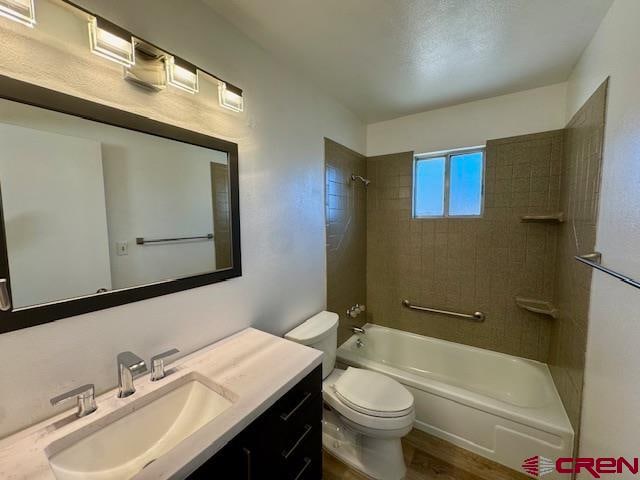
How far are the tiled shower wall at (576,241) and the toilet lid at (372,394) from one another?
0.92m

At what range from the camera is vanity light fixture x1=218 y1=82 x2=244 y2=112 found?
126 centimetres

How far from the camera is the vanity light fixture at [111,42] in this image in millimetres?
848

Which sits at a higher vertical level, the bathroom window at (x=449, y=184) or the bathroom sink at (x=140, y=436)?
the bathroom window at (x=449, y=184)

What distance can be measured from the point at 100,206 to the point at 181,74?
62cm

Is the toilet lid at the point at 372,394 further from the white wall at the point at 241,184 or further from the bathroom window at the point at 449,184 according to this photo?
the bathroom window at the point at 449,184

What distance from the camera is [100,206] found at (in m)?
0.95

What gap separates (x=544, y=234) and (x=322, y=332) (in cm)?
188

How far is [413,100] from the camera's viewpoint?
2197 mm

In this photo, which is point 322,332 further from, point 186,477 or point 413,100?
point 413,100

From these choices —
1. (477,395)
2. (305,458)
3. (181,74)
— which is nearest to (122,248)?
(181,74)

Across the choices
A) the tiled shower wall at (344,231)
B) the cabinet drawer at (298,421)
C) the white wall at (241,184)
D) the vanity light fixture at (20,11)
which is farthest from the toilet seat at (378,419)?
the vanity light fixture at (20,11)

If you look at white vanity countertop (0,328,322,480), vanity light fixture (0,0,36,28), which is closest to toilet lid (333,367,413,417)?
white vanity countertop (0,328,322,480)

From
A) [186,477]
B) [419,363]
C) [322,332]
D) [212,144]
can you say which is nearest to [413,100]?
[212,144]

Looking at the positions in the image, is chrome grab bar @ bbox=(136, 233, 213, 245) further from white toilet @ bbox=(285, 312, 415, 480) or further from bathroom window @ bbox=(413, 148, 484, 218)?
bathroom window @ bbox=(413, 148, 484, 218)
